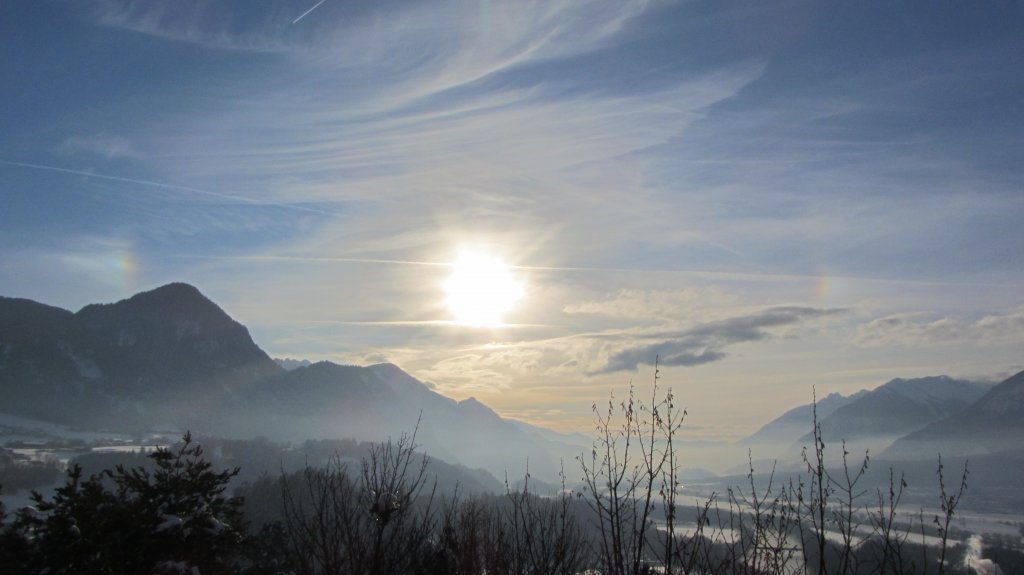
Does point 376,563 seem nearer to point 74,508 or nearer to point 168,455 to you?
point 74,508

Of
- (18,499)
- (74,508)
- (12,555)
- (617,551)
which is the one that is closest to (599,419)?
(617,551)

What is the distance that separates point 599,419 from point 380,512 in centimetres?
426

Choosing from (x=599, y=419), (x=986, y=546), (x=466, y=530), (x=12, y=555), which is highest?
(x=599, y=419)

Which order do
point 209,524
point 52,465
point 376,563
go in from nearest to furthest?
point 376,563, point 209,524, point 52,465

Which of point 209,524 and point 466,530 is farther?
point 209,524

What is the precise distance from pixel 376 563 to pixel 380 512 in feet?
3.01

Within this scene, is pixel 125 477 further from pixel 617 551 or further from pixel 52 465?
pixel 52 465

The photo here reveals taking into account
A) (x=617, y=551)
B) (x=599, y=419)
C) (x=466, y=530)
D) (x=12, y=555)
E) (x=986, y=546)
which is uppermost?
(x=599, y=419)

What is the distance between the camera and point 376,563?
34.1ft

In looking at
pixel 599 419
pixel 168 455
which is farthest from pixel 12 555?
pixel 599 419

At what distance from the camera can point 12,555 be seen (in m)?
15.9

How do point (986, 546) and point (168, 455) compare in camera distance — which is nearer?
point (168, 455)

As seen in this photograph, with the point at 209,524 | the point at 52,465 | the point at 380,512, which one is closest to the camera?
the point at 380,512

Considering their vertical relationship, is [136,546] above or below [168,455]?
below
